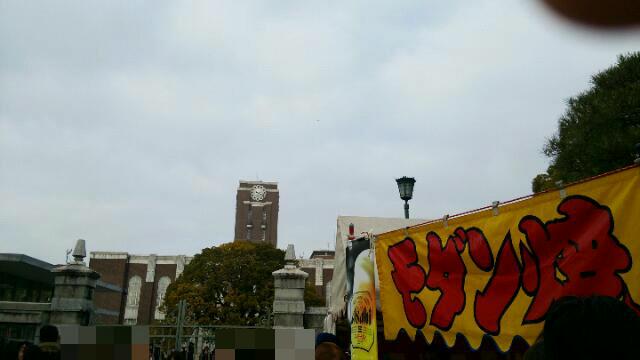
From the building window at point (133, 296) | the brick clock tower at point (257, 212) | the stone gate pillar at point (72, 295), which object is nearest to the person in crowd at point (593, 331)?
the stone gate pillar at point (72, 295)

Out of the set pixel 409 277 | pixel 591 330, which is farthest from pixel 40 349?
Answer: pixel 591 330

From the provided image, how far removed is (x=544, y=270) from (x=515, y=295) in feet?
1.16

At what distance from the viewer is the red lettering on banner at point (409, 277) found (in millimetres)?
→ 4785

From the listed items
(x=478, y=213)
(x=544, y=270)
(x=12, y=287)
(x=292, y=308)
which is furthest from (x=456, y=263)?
(x=12, y=287)

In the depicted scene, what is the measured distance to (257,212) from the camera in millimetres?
74000

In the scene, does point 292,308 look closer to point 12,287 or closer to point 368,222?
point 368,222

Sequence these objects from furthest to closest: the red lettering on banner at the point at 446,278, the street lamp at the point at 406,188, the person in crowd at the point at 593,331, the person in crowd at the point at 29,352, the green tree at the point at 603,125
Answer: the green tree at the point at 603,125 < the street lamp at the point at 406,188 < the red lettering on banner at the point at 446,278 < the person in crowd at the point at 29,352 < the person in crowd at the point at 593,331

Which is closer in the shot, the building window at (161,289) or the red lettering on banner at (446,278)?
the red lettering on banner at (446,278)

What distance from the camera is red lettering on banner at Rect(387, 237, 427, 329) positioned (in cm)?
479

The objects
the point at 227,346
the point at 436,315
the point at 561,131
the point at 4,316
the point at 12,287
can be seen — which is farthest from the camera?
the point at 12,287

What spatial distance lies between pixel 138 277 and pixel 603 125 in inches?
2197

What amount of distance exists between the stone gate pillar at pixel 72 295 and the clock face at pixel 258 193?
65.2 metres

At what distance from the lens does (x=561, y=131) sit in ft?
41.5

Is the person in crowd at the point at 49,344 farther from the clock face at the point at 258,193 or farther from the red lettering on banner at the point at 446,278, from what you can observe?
the clock face at the point at 258,193
